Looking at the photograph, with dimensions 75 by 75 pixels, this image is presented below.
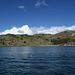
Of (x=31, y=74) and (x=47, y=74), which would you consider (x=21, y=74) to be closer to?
(x=31, y=74)

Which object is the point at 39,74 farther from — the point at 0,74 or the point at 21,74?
the point at 0,74

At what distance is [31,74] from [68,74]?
41.9 feet

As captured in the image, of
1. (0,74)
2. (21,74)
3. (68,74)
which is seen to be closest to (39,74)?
(21,74)

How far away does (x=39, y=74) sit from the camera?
4159 cm

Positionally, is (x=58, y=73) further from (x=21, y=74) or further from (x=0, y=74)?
(x=0, y=74)

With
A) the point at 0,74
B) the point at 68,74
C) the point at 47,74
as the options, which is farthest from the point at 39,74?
the point at 0,74

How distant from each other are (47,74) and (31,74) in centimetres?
550

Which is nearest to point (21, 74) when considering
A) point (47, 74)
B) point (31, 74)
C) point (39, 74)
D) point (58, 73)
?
point (31, 74)

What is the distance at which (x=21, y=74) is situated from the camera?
1635 inches

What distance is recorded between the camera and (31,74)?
41.9m

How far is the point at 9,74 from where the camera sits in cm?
4172

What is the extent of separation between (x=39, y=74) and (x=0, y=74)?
13.5 m

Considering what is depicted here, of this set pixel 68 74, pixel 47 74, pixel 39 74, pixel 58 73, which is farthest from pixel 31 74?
pixel 68 74

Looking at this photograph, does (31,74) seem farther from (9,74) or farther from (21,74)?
(9,74)
